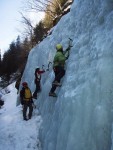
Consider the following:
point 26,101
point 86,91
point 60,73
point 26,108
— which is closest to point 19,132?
point 26,108

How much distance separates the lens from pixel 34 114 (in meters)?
12.9

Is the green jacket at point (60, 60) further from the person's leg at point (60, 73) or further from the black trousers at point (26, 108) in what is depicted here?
the black trousers at point (26, 108)

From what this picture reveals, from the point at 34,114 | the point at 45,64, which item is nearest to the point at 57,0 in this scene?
the point at 45,64

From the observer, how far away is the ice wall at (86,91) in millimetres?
7082

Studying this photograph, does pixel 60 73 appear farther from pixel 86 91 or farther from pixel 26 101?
pixel 86 91

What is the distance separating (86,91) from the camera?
8.12 meters

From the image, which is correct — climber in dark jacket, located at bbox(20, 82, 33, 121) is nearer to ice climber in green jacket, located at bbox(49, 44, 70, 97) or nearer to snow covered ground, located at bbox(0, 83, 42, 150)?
snow covered ground, located at bbox(0, 83, 42, 150)

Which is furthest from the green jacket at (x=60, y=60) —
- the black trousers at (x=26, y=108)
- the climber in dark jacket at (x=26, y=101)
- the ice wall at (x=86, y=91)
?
the black trousers at (x=26, y=108)

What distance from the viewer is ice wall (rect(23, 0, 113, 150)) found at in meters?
7.08

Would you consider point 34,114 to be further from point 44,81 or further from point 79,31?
point 79,31

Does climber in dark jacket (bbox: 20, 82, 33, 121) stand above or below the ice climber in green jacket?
below

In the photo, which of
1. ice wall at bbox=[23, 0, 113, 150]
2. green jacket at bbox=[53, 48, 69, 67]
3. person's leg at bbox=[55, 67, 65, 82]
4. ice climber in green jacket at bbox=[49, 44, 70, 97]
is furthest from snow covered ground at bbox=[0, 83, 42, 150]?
green jacket at bbox=[53, 48, 69, 67]

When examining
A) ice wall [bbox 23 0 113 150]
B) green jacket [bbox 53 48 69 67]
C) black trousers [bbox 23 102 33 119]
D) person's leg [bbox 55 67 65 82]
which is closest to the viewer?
ice wall [bbox 23 0 113 150]

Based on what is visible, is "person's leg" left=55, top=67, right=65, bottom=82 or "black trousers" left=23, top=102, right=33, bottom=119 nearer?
"person's leg" left=55, top=67, right=65, bottom=82
